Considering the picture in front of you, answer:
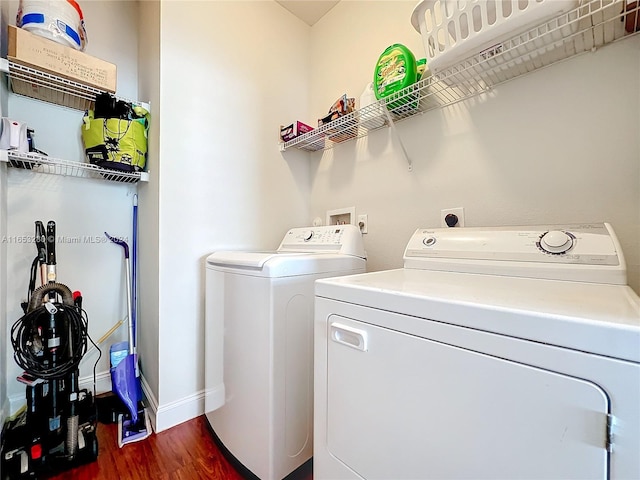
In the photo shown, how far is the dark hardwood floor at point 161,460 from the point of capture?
1.18 metres

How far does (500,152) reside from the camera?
1.24m

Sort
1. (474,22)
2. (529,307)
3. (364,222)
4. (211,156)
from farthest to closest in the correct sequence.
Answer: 1. (364,222)
2. (211,156)
3. (474,22)
4. (529,307)

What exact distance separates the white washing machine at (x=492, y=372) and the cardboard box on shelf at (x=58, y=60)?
168 cm

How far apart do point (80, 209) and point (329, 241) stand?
1.61m

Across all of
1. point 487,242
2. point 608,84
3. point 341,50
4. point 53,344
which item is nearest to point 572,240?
point 487,242

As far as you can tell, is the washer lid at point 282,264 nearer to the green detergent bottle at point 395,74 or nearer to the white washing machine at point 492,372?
the white washing machine at point 492,372

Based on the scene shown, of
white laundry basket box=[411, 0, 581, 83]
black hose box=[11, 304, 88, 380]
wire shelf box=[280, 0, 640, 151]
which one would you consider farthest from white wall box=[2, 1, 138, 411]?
white laundry basket box=[411, 0, 581, 83]

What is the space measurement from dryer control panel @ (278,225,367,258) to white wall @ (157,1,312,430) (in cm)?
30

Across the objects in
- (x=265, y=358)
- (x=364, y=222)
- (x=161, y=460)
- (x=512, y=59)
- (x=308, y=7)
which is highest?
(x=308, y=7)

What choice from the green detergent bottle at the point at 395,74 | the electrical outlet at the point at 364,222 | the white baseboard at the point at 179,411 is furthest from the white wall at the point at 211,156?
the green detergent bottle at the point at 395,74

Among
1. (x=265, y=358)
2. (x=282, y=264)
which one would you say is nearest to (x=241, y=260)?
(x=282, y=264)

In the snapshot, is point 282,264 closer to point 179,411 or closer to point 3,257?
point 179,411

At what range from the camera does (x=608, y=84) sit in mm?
990

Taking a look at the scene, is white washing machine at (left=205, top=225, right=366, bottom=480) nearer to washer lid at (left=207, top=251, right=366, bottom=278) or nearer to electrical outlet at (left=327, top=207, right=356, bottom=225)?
washer lid at (left=207, top=251, right=366, bottom=278)
